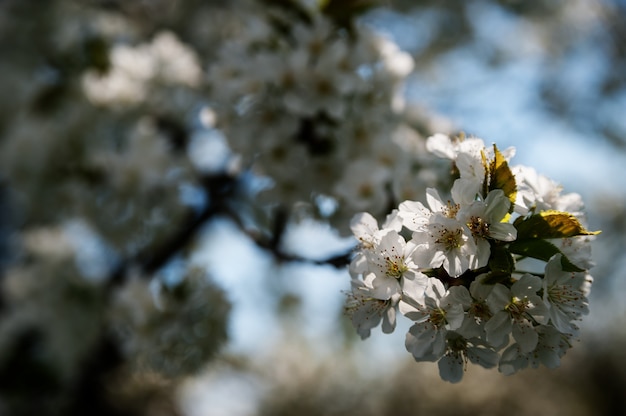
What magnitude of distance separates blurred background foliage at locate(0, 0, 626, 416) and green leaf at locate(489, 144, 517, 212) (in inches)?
16.4

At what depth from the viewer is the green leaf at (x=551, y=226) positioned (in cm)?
90

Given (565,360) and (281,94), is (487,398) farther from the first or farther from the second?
(281,94)

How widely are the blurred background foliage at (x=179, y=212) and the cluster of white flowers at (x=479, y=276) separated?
31cm

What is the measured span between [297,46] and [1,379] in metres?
2.75

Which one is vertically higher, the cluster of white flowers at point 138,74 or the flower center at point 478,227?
the flower center at point 478,227

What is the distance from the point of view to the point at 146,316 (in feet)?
6.08

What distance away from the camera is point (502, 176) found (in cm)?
89

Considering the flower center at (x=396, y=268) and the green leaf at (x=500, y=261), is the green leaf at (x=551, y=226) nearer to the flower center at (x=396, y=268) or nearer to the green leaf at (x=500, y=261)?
the green leaf at (x=500, y=261)

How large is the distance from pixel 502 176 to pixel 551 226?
4.7 inches

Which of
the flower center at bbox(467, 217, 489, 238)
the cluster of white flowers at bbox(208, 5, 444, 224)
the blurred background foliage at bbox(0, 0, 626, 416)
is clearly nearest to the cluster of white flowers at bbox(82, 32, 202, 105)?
the blurred background foliage at bbox(0, 0, 626, 416)

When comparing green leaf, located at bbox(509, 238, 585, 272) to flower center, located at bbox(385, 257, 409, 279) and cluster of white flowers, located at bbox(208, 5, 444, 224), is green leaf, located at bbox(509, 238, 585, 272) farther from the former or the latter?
cluster of white flowers, located at bbox(208, 5, 444, 224)

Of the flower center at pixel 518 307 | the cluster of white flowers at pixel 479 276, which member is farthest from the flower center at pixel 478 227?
the flower center at pixel 518 307

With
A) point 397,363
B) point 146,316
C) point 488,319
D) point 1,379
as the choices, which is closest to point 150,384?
point 1,379

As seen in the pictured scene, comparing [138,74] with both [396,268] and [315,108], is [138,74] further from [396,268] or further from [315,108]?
[396,268]
